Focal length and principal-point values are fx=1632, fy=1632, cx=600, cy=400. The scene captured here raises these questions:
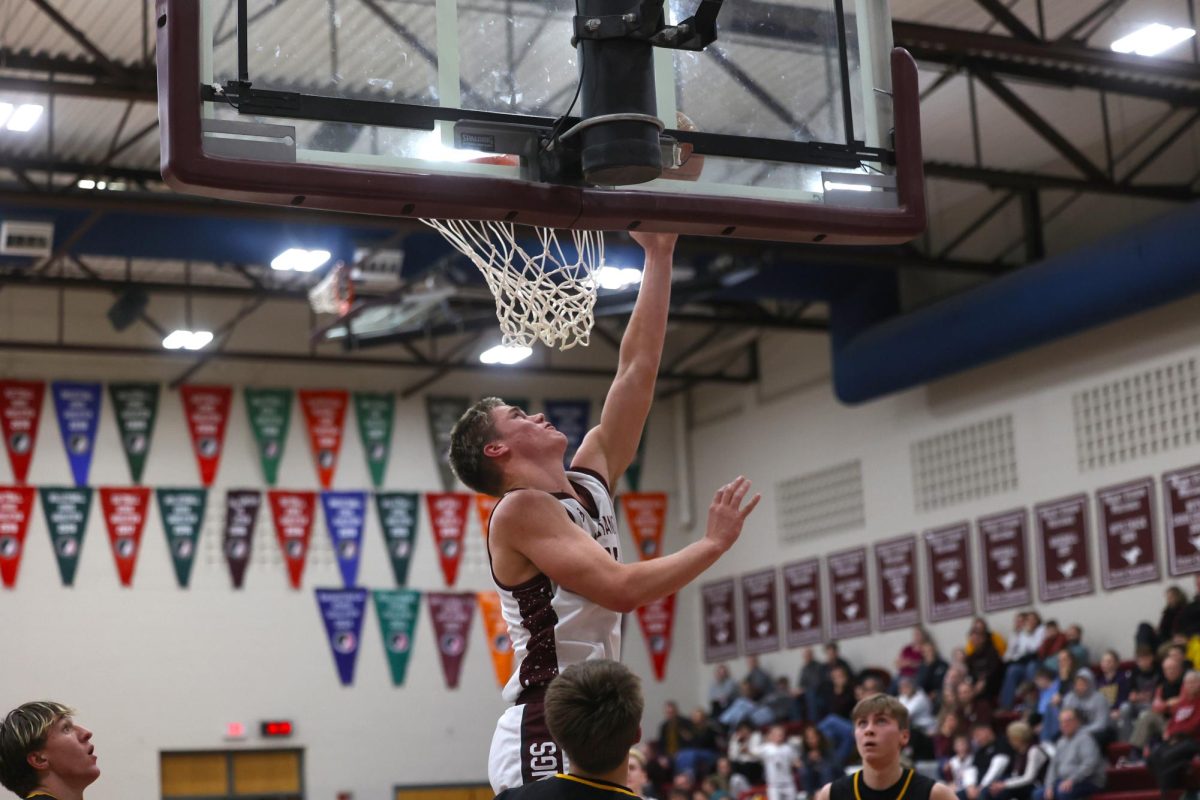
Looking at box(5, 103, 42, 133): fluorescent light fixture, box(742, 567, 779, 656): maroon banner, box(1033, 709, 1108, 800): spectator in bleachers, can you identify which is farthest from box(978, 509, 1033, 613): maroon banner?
box(5, 103, 42, 133): fluorescent light fixture

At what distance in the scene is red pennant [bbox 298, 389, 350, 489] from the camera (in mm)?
25219

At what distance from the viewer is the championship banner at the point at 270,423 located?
24859 mm

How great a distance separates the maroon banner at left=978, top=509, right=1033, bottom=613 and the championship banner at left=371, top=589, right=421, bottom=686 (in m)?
8.82

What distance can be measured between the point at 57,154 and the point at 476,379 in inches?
358

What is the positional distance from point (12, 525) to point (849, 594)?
12022 millimetres

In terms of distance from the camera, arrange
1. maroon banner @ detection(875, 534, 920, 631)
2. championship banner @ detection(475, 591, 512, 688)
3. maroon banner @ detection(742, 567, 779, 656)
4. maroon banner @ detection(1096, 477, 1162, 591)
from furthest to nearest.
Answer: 1. championship banner @ detection(475, 591, 512, 688)
2. maroon banner @ detection(742, 567, 779, 656)
3. maroon banner @ detection(875, 534, 920, 631)
4. maroon banner @ detection(1096, 477, 1162, 591)

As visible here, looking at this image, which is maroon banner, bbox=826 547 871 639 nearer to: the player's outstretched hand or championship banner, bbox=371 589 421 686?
championship banner, bbox=371 589 421 686

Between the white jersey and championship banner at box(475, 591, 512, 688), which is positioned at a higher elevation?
championship banner at box(475, 591, 512, 688)

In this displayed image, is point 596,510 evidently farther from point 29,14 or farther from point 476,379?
point 476,379

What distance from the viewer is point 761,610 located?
25656 millimetres

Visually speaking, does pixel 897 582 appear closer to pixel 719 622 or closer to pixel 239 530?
pixel 719 622

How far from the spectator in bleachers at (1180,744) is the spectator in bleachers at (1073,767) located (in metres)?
0.84

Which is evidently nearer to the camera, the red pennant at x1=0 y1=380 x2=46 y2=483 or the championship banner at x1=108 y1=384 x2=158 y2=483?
the red pennant at x1=0 y1=380 x2=46 y2=483

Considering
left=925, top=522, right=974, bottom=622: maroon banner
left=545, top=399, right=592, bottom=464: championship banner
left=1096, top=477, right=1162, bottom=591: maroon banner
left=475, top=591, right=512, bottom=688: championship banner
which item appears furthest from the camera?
left=545, top=399, right=592, bottom=464: championship banner
